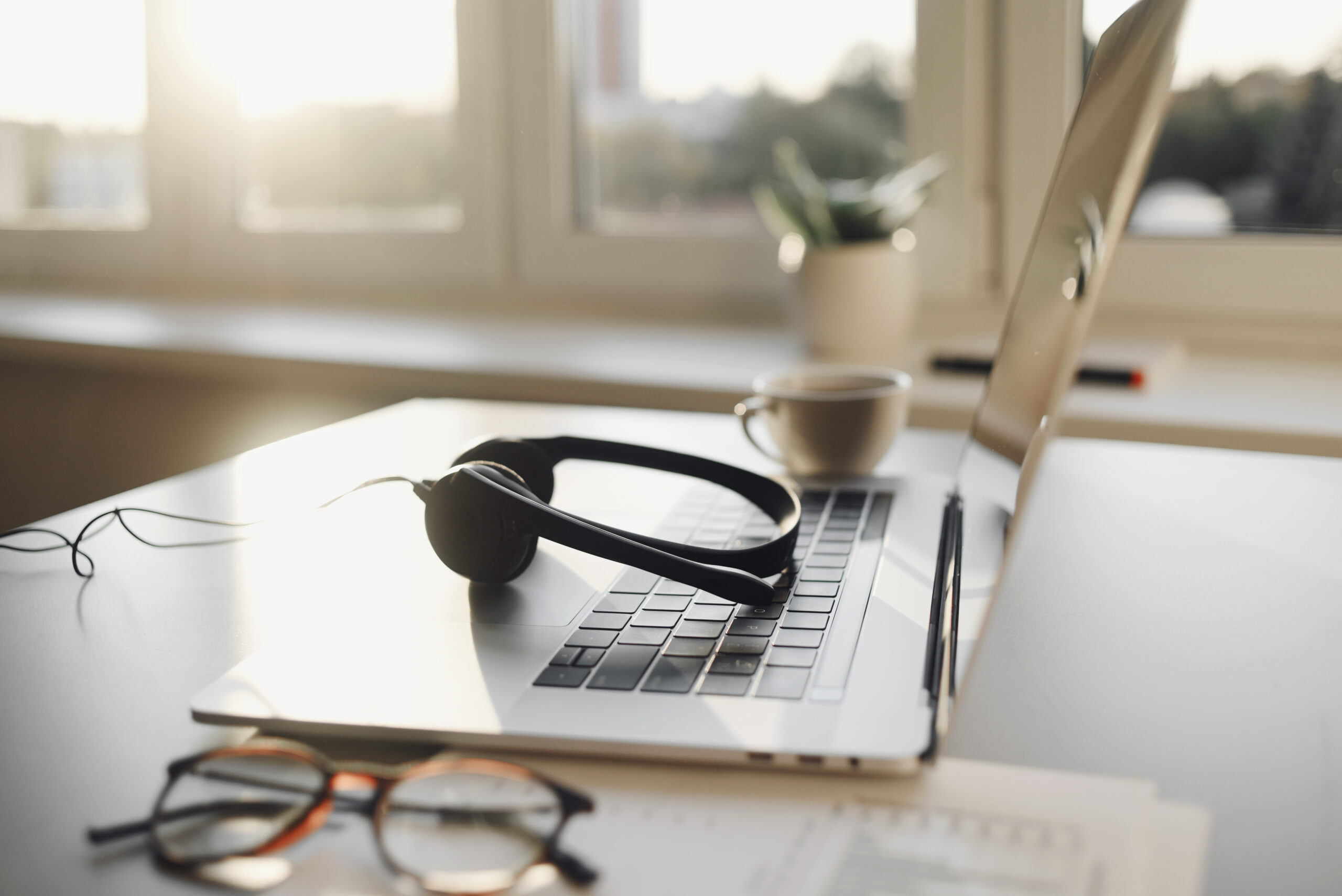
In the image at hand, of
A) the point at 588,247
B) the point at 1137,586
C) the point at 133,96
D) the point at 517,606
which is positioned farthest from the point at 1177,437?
the point at 133,96

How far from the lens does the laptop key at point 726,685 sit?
0.44m

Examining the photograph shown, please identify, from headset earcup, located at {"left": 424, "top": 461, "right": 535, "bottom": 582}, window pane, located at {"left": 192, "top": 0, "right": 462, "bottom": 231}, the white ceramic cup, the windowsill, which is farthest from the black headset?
window pane, located at {"left": 192, "top": 0, "right": 462, "bottom": 231}

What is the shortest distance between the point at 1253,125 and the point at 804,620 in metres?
1.16

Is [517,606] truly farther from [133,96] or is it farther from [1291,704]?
[133,96]

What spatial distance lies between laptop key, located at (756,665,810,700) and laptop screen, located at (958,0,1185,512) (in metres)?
0.22

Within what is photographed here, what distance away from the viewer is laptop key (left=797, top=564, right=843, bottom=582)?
575mm

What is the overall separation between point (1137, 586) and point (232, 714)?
441 millimetres

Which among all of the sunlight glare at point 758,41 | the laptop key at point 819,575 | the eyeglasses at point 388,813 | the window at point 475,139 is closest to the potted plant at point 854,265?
the window at point 475,139

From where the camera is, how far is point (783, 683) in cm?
45

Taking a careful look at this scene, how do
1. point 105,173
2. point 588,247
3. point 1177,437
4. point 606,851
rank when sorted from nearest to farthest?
point 606,851 < point 1177,437 < point 588,247 < point 105,173

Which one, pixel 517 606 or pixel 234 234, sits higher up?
pixel 234 234

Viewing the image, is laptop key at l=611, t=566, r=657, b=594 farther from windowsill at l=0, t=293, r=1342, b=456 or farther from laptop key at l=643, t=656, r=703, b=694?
windowsill at l=0, t=293, r=1342, b=456

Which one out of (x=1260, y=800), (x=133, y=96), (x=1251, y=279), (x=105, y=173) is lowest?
(x=1260, y=800)

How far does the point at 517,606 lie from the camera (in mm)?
543
